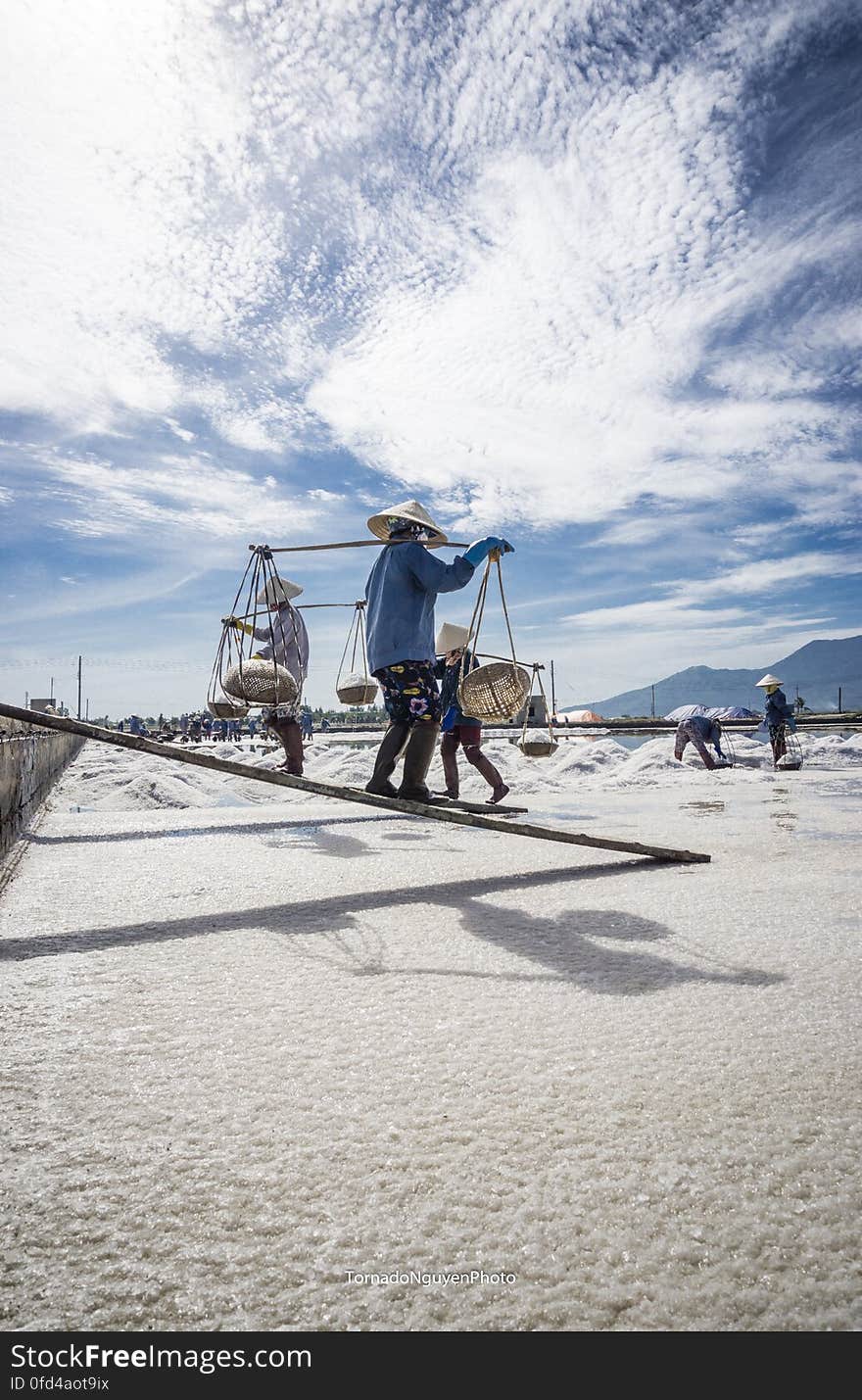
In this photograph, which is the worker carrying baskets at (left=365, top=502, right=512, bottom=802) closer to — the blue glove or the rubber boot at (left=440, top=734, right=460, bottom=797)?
the blue glove

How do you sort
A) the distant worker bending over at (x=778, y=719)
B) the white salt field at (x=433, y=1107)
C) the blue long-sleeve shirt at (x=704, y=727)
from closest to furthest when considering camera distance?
the white salt field at (x=433, y=1107)
the blue long-sleeve shirt at (x=704, y=727)
the distant worker bending over at (x=778, y=719)

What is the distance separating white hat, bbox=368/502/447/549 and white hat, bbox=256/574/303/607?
1.08 metres

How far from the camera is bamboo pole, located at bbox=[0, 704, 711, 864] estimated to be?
9.79 ft

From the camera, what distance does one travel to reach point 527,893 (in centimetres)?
337

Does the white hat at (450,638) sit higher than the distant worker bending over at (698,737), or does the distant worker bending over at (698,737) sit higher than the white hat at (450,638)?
the white hat at (450,638)

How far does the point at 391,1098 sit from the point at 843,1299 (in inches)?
29.7

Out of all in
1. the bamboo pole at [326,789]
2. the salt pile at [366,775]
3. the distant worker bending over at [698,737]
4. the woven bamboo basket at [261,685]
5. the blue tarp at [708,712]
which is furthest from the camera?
the blue tarp at [708,712]

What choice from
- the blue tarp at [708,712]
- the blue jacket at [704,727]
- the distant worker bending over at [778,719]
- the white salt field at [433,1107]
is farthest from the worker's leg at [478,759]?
the distant worker bending over at [778,719]

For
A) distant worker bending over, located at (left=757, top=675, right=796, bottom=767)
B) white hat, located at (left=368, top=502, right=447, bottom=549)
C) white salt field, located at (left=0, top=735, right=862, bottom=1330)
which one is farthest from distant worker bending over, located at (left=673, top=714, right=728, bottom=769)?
white salt field, located at (left=0, top=735, right=862, bottom=1330)

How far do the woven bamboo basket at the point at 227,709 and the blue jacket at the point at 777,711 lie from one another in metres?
10.3

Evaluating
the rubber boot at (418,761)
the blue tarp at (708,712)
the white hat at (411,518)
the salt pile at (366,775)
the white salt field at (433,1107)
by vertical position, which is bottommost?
the white salt field at (433,1107)

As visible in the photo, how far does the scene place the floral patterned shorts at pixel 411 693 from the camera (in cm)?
441

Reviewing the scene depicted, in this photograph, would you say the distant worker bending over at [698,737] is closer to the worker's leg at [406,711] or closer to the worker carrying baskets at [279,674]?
the worker carrying baskets at [279,674]

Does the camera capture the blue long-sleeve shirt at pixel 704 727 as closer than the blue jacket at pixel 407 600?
No
